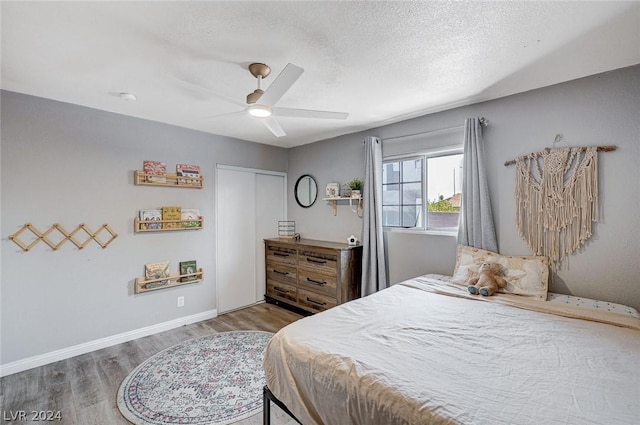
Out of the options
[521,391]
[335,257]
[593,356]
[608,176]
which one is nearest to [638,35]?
[608,176]

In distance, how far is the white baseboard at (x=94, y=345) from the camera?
246 centimetres

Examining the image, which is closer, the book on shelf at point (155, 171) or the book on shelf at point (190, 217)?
the book on shelf at point (155, 171)

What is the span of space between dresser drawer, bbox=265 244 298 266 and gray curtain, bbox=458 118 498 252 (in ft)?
7.02

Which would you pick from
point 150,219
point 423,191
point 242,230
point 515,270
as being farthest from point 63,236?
point 515,270

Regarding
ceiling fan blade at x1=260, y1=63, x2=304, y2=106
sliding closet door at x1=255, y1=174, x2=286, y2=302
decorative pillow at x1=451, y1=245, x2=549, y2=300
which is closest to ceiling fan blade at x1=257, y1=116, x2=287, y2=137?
ceiling fan blade at x1=260, y1=63, x2=304, y2=106

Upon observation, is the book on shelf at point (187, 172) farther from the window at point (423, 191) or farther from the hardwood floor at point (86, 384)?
the window at point (423, 191)

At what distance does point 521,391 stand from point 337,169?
325cm

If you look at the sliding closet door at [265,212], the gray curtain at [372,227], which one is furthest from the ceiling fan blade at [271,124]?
the sliding closet door at [265,212]

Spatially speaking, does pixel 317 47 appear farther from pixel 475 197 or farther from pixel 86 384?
pixel 86 384

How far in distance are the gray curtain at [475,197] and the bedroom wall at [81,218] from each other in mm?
3148

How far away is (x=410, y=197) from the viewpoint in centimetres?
337

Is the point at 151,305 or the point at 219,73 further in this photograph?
the point at 151,305

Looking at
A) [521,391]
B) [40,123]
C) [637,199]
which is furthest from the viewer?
[40,123]

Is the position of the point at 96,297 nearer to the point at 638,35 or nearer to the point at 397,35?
the point at 397,35
